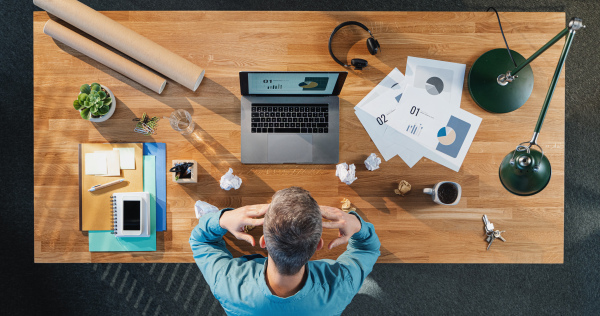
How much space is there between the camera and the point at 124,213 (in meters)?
1.35

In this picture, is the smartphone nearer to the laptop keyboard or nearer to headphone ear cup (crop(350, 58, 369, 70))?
the laptop keyboard

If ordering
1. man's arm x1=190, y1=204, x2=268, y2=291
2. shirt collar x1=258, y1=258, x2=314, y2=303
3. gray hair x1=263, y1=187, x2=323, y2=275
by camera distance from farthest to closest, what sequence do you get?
1. man's arm x1=190, y1=204, x2=268, y2=291
2. shirt collar x1=258, y1=258, x2=314, y2=303
3. gray hair x1=263, y1=187, x2=323, y2=275

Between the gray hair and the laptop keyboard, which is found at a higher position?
the laptop keyboard

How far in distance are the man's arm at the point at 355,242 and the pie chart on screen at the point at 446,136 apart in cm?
51

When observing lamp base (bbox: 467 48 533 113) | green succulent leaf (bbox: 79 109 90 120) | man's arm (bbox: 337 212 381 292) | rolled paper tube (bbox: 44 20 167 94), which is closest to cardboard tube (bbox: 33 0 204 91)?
rolled paper tube (bbox: 44 20 167 94)

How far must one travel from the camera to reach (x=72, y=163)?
1.40 m

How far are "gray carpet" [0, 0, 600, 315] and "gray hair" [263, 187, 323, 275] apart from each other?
1.39 meters

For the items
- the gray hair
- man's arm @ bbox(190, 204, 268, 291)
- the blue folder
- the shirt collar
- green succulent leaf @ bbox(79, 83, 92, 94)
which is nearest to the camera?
the gray hair

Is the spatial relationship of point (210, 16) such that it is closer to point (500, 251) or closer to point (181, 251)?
point (181, 251)

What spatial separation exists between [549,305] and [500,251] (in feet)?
4.17

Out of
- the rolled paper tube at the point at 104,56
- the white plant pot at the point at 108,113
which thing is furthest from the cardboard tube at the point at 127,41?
the white plant pot at the point at 108,113

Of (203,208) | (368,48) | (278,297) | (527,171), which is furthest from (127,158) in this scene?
(527,171)

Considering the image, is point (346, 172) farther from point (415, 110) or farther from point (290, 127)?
point (415, 110)

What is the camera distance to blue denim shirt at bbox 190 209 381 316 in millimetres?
1106
